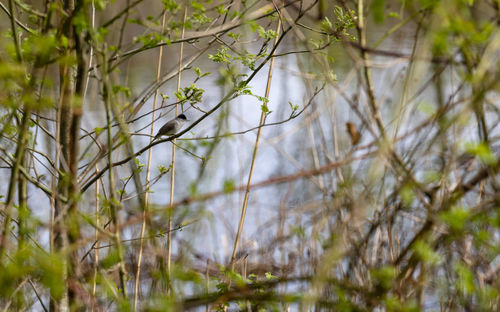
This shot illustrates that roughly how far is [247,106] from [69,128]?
7.42 feet

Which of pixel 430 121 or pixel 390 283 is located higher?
pixel 430 121

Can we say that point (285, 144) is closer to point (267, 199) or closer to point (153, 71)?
point (267, 199)

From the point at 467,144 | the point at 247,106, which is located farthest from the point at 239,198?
the point at 247,106

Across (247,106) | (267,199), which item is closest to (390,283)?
(267,199)

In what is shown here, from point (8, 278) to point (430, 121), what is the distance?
0.74m

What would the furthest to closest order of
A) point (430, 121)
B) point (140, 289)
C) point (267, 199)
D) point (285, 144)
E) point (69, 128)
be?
point (285, 144), point (267, 199), point (140, 289), point (69, 128), point (430, 121)

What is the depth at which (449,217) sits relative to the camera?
807 millimetres

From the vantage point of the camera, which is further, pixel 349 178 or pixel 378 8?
pixel 349 178

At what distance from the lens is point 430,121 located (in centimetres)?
94

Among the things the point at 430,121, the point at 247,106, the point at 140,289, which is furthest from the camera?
the point at 247,106

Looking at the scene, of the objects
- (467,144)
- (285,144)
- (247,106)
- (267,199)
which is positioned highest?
(247,106)

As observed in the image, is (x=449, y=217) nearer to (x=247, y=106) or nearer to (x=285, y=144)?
(x=285, y=144)

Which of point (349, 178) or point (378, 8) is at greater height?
point (378, 8)

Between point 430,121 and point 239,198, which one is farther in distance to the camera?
point 239,198
